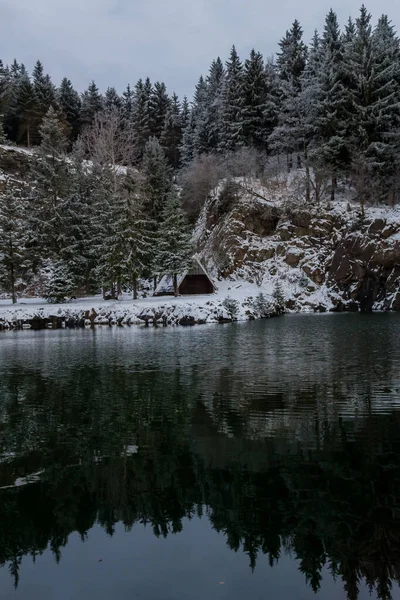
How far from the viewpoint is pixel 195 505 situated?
269 inches

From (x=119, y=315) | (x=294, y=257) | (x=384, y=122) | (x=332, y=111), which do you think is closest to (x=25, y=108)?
(x=332, y=111)

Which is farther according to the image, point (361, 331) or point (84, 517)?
point (361, 331)

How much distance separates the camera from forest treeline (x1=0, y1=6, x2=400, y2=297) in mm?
50969

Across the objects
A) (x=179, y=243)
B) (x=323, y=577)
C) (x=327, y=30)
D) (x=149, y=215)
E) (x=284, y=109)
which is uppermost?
(x=327, y=30)

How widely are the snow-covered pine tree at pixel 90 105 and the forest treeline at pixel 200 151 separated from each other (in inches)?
186

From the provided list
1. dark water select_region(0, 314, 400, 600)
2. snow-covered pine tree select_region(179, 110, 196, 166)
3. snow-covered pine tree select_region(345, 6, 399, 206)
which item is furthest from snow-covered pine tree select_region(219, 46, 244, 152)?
dark water select_region(0, 314, 400, 600)

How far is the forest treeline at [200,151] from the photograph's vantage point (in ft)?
167

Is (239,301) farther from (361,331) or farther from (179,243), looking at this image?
(361,331)

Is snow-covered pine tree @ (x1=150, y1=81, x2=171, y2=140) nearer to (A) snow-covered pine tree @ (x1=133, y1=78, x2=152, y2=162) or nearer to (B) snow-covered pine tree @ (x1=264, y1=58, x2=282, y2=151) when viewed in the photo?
(A) snow-covered pine tree @ (x1=133, y1=78, x2=152, y2=162)

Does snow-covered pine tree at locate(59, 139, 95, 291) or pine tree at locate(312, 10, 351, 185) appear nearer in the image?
snow-covered pine tree at locate(59, 139, 95, 291)

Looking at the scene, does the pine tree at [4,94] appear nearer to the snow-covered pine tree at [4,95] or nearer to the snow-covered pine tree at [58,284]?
the snow-covered pine tree at [4,95]

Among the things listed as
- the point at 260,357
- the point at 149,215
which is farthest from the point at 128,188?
the point at 260,357

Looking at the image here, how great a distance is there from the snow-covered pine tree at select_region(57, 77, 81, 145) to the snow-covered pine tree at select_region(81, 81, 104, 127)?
3.81ft

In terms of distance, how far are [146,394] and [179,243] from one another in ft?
124
